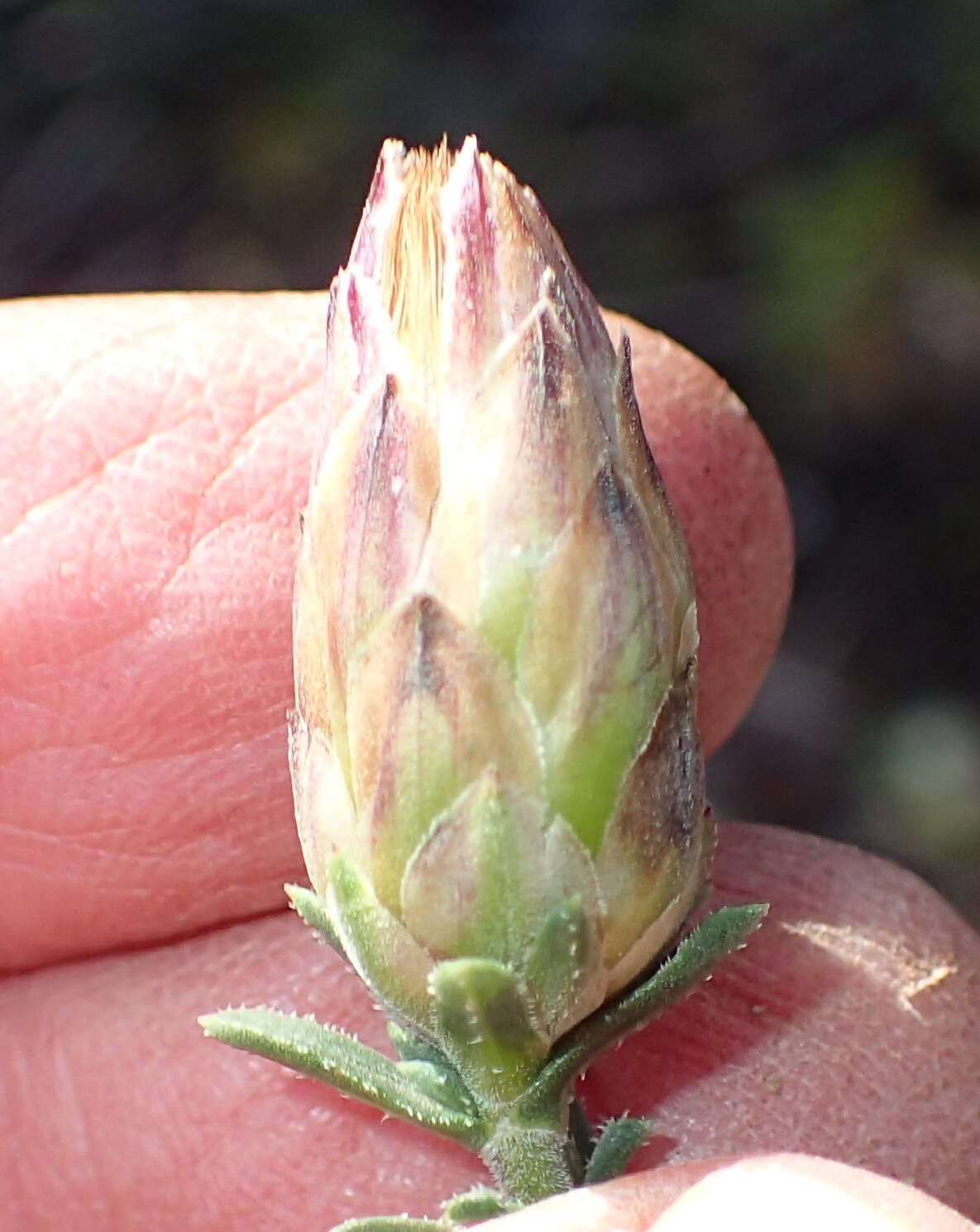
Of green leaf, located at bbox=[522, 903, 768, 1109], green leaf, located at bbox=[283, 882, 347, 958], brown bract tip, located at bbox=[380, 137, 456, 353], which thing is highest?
brown bract tip, located at bbox=[380, 137, 456, 353]

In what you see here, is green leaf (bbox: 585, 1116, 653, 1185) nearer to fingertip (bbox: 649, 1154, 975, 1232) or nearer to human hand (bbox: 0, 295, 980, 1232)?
fingertip (bbox: 649, 1154, 975, 1232)

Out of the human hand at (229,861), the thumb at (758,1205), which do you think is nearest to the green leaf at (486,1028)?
the thumb at (758,1205)

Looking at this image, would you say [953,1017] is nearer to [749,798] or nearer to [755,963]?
[755,963]

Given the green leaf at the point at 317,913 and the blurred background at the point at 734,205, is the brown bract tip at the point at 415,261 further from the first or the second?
the blurred background at the point at 734,205

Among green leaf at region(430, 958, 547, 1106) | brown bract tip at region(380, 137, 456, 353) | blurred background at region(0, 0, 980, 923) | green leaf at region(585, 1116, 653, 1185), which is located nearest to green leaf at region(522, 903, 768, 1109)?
green leaf at region(430, 958, 547, 1106)

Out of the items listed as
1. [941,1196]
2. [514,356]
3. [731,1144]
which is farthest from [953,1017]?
[514,356]

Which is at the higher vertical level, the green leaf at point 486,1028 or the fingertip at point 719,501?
the fingertip at point 719,501
